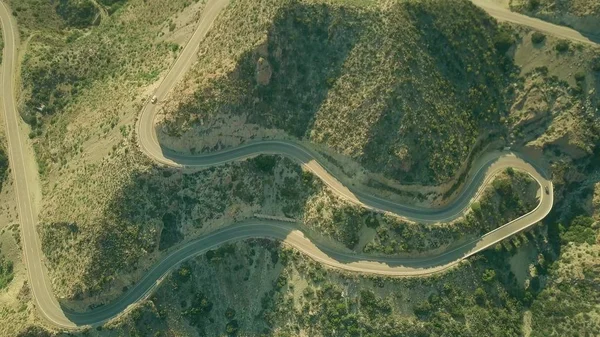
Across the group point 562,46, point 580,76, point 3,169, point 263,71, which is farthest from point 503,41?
point 3,169

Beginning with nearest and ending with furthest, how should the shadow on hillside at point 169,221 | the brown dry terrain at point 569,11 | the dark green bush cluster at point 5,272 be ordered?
the shadow on hillside at point 169,221 < the dark green bush cluster at point 5,272 < the brown dry terrain at point 569,11

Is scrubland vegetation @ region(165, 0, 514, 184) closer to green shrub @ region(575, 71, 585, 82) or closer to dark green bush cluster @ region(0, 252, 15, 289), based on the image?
green shrub @ region(575, 71, 585, 82)

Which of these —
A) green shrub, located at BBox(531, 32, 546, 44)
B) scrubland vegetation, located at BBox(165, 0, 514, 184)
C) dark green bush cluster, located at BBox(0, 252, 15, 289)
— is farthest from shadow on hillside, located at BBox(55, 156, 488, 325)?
green shrub, located at BBox(531, 32, 546, 44)

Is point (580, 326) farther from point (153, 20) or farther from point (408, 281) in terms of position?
point (153, 20)

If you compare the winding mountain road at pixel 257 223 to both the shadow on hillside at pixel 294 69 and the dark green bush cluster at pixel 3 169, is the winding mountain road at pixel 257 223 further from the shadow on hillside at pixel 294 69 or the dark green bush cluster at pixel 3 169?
the shadow on hillside at pixel 294 69

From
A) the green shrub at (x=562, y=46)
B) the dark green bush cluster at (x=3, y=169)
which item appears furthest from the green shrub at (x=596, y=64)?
the dark green bush cluster at (x=3, y=169)

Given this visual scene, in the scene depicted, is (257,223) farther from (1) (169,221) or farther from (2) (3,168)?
(2) (3,168)

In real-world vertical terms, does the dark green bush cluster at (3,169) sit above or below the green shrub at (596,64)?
below
